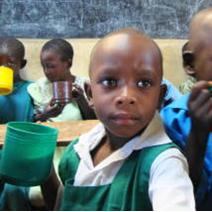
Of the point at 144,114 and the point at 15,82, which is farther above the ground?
the point at 144,114

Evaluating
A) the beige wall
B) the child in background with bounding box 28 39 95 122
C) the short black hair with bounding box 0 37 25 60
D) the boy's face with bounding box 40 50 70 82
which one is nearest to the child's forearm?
the child in background with bounding box 28 39 95 122

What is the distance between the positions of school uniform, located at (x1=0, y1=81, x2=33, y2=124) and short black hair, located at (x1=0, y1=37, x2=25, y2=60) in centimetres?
25

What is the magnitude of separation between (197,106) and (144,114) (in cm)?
12

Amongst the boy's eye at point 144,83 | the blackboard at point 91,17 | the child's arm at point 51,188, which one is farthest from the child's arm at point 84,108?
the boy's eye at point 144,83

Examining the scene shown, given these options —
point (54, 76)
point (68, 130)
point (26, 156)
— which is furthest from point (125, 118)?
point (54, 76)

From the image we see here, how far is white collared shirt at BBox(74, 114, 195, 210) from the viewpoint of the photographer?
661mm

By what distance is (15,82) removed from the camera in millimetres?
2648

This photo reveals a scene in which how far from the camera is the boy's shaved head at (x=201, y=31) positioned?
94cm

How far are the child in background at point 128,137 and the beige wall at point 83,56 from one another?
2.09 meters

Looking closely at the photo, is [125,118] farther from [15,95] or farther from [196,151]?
[15,95]

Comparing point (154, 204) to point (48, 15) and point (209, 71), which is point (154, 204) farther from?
point (48, 15)

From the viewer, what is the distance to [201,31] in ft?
3.15

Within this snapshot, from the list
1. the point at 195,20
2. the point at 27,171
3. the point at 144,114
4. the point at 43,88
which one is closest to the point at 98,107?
the point at 144,114

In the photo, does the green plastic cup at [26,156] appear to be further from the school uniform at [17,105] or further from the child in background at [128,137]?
the school uniform at [17,105]
